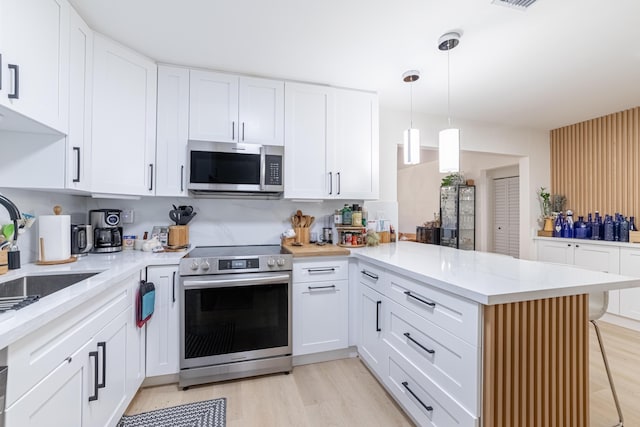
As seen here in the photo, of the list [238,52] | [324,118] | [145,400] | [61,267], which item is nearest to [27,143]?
[61,267]

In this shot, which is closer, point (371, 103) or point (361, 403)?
point (361, 403)

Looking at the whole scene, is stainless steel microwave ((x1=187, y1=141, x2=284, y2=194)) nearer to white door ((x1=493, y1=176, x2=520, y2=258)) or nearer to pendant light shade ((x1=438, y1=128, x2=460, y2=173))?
pendant light shade ((x1=438, y1=128, x2=460, y2=173))

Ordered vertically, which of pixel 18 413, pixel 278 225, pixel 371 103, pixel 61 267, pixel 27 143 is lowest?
pixel 18 413

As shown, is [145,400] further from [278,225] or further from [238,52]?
[238,52]

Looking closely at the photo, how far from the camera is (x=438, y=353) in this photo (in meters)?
1.36

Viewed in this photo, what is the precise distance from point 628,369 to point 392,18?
10.3 ft

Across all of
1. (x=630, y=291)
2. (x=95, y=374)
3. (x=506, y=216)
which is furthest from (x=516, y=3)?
(x=506, y=216)

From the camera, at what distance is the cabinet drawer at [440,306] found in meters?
1.17

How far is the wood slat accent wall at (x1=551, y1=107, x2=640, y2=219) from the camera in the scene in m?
3.20

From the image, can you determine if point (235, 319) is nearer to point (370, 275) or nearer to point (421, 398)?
point (370, 275)

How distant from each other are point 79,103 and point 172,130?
1.98ft

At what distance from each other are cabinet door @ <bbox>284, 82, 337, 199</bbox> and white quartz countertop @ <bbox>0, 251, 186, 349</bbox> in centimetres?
112

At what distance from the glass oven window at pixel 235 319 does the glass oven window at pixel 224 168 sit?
855mm

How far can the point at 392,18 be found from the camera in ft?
5.63
